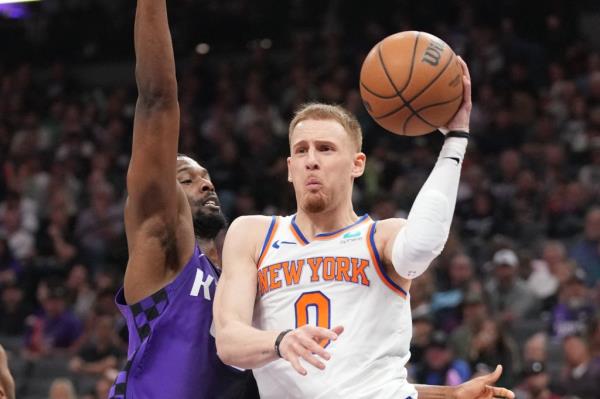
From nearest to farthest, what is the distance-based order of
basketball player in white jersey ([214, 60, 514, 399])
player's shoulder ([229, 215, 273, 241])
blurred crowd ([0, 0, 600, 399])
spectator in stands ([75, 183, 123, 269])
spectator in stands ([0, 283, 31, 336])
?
basketball player in white jersey ([214, 60, 514, 399]) < player's shoulder ([229, 215, 273, 241]) < blurred crowd ([0, 0, 600, 399]) < spectator in stands ([0, 283, 31, 336]) < spectator in stands ([75, 183, 123, 269])

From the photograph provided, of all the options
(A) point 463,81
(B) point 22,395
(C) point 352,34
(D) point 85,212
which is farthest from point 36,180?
(A) point 463,81

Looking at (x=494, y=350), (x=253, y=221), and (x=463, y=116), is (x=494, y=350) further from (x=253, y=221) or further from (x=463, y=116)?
(x=463, y=116)

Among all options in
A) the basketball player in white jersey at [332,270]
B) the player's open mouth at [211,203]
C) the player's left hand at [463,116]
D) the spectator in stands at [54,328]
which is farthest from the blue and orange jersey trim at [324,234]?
the spectator in stands at [54,328]

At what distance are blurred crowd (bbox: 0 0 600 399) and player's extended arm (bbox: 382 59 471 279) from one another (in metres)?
5.29

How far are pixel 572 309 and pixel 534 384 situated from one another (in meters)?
1.39

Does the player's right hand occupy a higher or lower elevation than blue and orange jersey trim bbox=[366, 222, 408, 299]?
lower

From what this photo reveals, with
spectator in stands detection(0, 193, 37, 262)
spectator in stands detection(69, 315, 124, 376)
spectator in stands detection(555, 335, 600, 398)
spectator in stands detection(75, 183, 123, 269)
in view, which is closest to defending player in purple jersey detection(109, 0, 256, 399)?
spectator in stands detection(555, 335, 600, 398)

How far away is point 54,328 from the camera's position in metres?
12.8

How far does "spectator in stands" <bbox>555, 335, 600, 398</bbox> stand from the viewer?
29.2ft

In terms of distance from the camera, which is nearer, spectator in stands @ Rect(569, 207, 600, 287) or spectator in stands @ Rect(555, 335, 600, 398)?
spectator in stands @ Rect(555, 335, 600, 398)

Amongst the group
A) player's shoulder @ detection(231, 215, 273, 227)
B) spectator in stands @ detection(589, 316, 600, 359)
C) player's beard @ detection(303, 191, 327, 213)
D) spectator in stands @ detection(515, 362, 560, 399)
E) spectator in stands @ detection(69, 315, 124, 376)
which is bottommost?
spectator in stands @ detection(69, 315, 124, 376)

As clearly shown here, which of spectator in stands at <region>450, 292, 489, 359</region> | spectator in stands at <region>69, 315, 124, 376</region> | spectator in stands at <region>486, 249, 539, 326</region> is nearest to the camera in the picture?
spectator in stands at <region>450, 292, 489, 359</region>

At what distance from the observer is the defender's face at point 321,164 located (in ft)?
13.7

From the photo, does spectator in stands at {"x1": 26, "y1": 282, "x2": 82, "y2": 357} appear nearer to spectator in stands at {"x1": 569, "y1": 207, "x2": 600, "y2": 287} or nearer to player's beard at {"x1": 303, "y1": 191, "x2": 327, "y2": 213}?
spectator in stands at {"x1": 569, "y1": 207, "x2": 600, "y2": 287}
